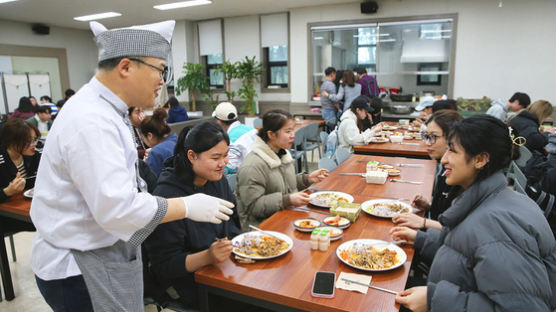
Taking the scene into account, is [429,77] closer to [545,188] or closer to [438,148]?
[545,188]

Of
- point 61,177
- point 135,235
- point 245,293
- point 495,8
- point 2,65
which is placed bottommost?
point 245,293

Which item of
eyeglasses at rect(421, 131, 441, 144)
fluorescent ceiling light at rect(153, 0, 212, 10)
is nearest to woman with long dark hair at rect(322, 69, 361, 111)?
fluorescent ceiling light at rect(153, 0, 212, 10)

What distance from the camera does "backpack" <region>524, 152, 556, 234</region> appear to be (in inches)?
97.0

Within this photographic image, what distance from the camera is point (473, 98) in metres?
7.38

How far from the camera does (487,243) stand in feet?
3.83

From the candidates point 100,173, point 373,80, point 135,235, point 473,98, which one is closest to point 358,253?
point 135,235

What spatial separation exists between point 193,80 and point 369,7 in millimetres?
4542

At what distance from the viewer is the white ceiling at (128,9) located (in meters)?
7.20

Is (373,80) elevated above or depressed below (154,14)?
below

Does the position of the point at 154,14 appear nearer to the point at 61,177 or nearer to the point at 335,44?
the point at 335,44

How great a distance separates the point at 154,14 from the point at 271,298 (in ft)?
28.3

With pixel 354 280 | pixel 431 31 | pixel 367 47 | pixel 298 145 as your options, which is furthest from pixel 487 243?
pixel 367 47

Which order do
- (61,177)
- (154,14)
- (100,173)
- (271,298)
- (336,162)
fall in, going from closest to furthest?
(100,173), (61,177), (271,298), (336,162), (154,14)

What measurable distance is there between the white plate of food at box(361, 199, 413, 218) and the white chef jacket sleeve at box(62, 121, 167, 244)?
4.50 feet
